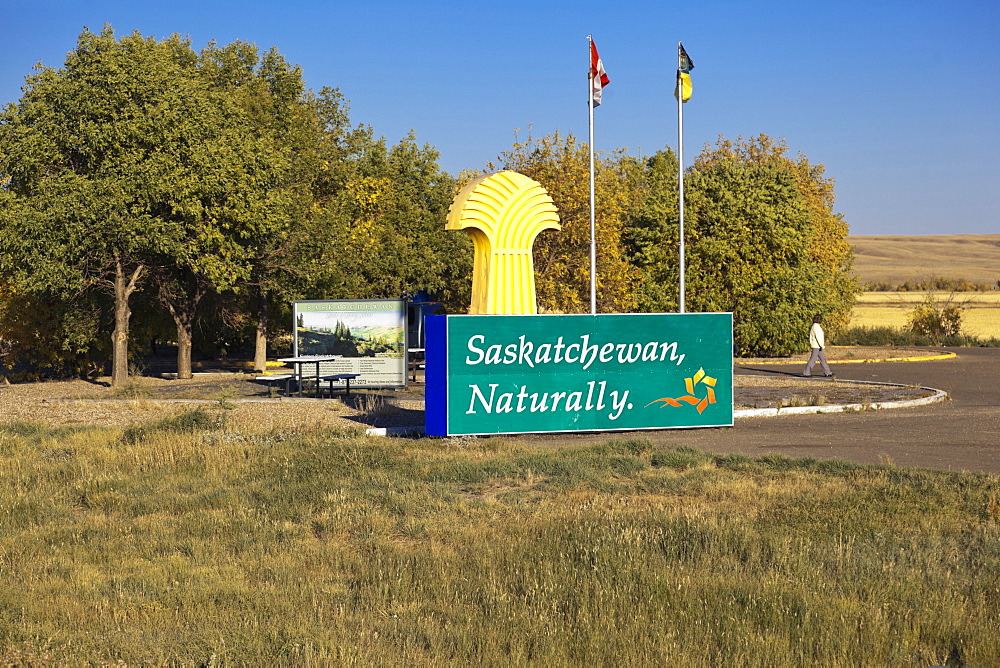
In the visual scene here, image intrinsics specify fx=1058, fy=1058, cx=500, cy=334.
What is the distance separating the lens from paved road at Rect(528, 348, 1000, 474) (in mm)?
14367

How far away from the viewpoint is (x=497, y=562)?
8500mm

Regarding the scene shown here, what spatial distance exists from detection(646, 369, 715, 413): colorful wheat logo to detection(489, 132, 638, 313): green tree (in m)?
17.3

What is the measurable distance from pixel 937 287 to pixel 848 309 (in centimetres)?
7655

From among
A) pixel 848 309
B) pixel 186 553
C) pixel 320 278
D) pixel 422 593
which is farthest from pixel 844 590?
pixel 848 309

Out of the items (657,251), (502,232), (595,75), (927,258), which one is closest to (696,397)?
(502,232)

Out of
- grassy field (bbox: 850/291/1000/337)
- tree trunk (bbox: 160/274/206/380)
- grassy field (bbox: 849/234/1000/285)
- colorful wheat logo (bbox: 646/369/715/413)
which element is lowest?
colorful wheat logo (bbox: 646/369/715/413)

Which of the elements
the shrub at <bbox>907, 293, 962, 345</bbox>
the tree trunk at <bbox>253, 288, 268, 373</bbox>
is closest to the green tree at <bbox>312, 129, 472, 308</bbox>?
the tree trunk at <bbox>253, 288, 268, 373</bbox>

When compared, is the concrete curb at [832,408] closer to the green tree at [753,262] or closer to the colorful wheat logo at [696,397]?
the colorful wheat logo at [696,397]

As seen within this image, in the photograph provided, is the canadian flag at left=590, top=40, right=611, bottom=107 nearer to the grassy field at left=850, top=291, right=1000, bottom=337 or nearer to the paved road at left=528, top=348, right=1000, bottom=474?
the paved road at left=528, top=348, right=1000, bottom=474

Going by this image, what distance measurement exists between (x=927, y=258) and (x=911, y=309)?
95.6 meters

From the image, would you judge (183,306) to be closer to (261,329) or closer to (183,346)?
(183,346)

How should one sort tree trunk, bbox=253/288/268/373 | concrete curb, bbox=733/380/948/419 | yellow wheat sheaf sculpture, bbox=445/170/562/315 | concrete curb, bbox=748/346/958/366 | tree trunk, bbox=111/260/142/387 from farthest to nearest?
1. concrete curb, bbox=748/346/958/366
2. tree trunk, bbox=253/288/268/373
3. tree trunk, bbox=111/260/142/387
4. concrete curb, bbox=733/380/948/419
5. yellow wheat sheaf sculpture, bbox=445/170/562/315

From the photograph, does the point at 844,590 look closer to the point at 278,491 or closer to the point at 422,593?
the point at 422,593

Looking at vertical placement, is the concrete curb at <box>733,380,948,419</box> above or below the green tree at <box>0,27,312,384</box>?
below
